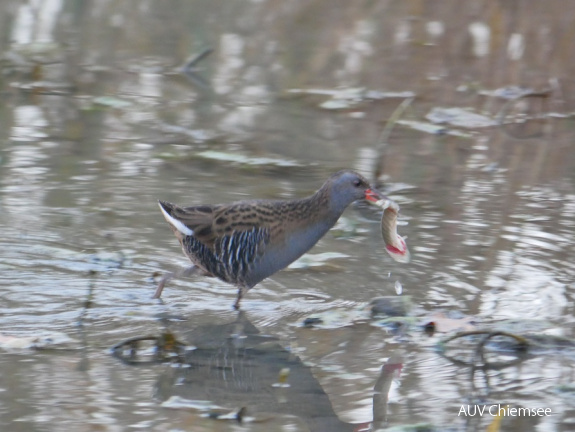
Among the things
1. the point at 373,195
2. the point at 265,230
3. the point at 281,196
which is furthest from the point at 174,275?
the point at 281,196

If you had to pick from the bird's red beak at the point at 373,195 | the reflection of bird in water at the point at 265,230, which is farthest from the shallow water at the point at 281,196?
the bird's red beak at the point at 373,195

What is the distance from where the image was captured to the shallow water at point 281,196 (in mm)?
4789

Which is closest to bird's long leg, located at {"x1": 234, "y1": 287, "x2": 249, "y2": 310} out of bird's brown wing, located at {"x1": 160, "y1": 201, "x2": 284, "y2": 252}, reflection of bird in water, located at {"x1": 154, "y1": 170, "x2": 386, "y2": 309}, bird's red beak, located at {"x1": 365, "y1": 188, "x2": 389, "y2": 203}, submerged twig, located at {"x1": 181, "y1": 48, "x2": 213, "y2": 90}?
reflection of bird in water, located at {"x1": 154, "y1": 170, "x2": 386, "y2": 309}

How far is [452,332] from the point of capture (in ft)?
17.8

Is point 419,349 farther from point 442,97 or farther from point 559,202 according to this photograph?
point 442,97

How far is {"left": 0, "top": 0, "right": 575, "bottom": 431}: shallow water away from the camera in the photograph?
15.7ft

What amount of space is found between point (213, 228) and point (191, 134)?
334 cm

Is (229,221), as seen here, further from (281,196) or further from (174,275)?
(281,196)

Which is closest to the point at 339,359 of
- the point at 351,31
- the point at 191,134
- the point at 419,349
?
the point at 419,349

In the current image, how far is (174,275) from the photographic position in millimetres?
6043

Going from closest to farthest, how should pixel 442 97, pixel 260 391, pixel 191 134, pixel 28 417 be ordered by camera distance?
pixel 28 417 → pixel 260 391 → pixel 191 134 → pixel 442 97

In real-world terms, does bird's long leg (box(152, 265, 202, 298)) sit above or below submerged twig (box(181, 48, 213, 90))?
below

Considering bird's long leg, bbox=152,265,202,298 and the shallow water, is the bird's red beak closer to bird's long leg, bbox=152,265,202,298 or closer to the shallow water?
the shallow water

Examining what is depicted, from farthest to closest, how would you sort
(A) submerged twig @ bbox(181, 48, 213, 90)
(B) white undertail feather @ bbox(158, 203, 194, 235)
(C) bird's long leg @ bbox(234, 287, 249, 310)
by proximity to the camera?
(A) submerged twig @ bbox(181, 48, 213, 90) < (B) white undertail feather @ bbox(158, 203, 194, 235) < (C) bird's long leg @ bbox(234, 287, 249, 310)
